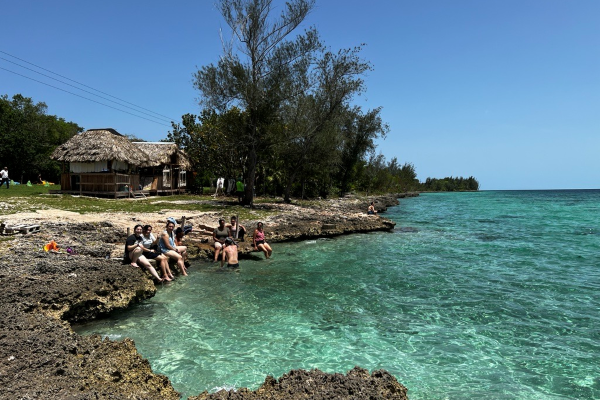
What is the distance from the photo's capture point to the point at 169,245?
10.7 metres

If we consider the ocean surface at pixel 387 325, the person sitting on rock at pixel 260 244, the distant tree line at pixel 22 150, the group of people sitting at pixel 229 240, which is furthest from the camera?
the distant tree line at pixel 22 150

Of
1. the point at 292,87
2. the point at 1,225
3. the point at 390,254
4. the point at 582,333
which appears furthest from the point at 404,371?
the point at 292,87

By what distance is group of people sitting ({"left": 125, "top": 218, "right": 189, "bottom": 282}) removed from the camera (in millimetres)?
9758

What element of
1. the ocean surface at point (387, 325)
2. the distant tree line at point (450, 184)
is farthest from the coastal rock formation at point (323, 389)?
the distant tree line at point (450, 184)

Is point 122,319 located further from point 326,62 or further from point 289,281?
point 326,62

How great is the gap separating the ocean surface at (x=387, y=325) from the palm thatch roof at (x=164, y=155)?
22566 mm

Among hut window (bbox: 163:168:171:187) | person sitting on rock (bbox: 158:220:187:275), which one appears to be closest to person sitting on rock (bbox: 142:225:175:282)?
person sitting on rock (bbox: 158:220:187:275)

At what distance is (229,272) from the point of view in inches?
466

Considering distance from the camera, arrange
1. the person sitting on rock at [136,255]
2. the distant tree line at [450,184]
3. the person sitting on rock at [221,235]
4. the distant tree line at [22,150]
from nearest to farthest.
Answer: the person sitting on rock at [136,255] < the person sitting on rock at [221,235] < the distant tree line at [22,150] < the distant tree line at [450,184]

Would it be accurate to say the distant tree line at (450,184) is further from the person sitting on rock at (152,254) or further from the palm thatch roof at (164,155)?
the person sitting on rock at (152,254)

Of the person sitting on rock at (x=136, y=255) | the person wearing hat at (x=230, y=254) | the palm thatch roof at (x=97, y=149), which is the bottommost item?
the person wearing hat at (x=230, y=254)

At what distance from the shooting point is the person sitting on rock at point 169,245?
10.6 metres

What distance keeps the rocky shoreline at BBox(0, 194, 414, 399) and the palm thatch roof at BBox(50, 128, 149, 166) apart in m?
14.3

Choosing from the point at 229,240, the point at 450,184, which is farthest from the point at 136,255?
the point at 450,184
